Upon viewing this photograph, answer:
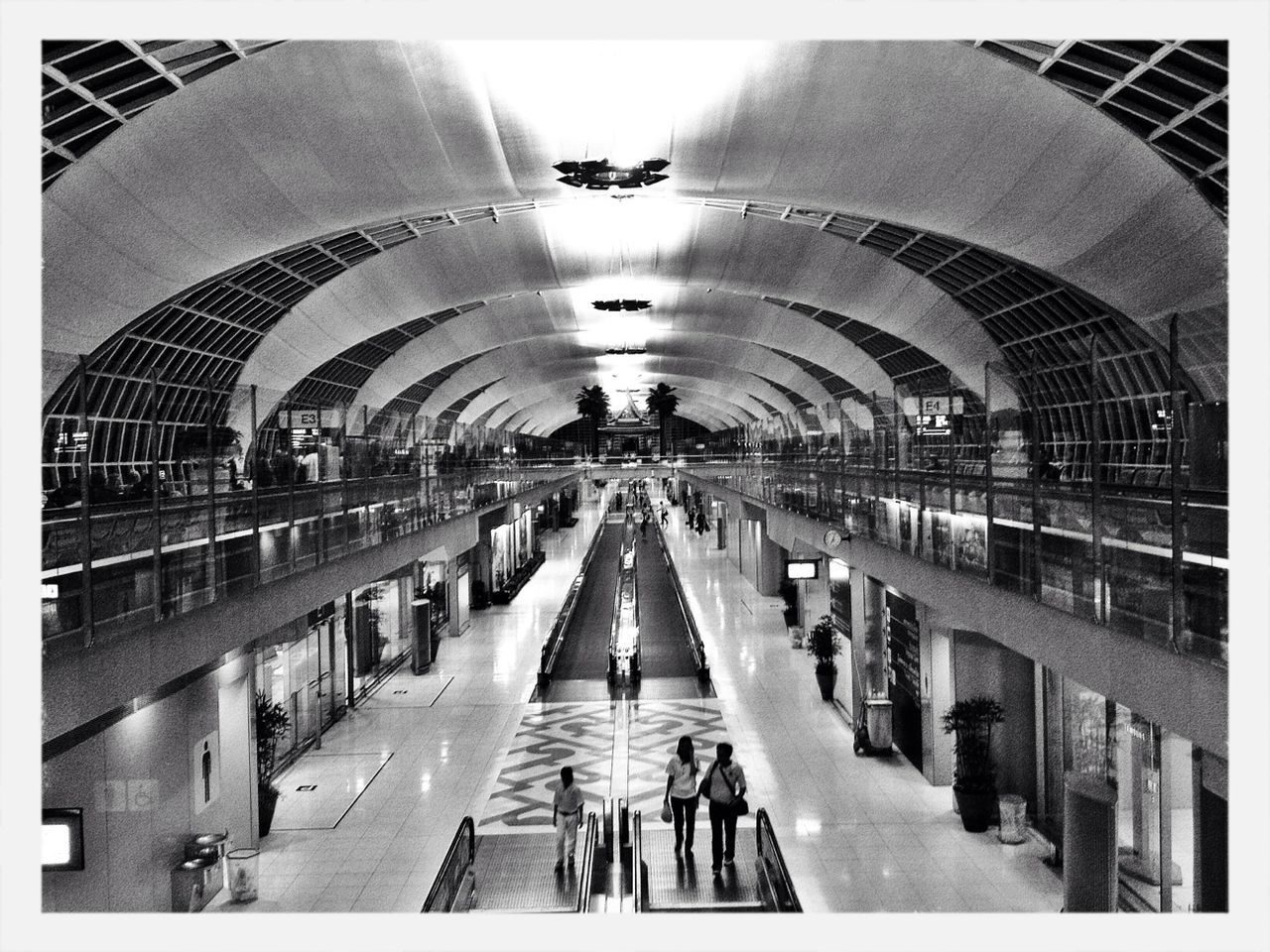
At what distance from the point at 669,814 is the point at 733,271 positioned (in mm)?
33485

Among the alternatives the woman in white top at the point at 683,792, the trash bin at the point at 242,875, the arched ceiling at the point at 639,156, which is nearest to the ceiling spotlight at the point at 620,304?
the arched ceiling at the point at 639,156

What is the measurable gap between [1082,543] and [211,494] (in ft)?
22.7

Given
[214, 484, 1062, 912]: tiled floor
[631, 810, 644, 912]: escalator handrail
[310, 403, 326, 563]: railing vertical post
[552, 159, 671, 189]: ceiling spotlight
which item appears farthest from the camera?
[552, 159, 671, 189]: ceiling spotlight

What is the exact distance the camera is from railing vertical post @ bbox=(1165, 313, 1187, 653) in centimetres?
548

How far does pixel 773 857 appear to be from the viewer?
9.53 meters

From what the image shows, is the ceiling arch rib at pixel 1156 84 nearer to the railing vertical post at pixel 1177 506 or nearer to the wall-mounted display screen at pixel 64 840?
the railing vertical post at pixel 1177 506

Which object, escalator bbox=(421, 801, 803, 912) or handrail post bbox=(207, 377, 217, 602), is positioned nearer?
handrail post bbox=(207, 377, 217, 602)

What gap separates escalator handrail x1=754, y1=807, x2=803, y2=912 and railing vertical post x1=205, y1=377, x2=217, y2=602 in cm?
526

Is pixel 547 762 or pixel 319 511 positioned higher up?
pixel 319 511

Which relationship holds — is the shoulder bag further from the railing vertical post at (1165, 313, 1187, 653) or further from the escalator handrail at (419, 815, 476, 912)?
the railing vertical post at (1165, 313, 1187, 653)

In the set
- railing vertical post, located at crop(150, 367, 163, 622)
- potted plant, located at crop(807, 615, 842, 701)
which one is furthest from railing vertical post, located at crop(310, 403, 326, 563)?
potted plant, located at crop(807, 615, 842, 701)

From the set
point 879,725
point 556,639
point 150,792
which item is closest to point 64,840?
point 150,792

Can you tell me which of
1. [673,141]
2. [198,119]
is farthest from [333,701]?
[673,141]

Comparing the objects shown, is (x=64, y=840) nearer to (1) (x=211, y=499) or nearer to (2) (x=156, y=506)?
(2) (x=156, y=506)
